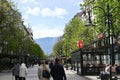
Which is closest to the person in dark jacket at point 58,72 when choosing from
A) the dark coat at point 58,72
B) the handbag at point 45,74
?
the dark coat at point 58,72

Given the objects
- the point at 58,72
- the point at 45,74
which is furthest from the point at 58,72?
the point at 45,74

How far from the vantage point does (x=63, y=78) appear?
17234mm

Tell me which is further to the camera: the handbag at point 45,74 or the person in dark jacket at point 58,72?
the handbag at point 45,74

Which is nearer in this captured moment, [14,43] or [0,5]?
[0,5]

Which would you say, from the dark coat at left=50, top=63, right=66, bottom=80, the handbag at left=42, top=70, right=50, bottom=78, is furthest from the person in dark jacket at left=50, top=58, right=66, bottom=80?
the handbag at left=42, top=70, right=50, bottom=78

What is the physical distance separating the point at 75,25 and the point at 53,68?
8218cm

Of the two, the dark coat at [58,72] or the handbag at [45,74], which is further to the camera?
the handbag at [45,74]

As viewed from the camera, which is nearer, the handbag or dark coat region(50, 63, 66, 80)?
dark coat region(50, 63, 66, 80)

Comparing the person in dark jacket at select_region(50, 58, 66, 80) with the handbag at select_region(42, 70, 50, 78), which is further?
the handbag at select_region(42, 70, 50, 78)

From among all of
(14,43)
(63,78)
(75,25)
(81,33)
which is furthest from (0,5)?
(63,78)

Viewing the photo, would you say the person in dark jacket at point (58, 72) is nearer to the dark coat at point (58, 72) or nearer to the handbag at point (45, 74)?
the dark coat at point (58, 72)

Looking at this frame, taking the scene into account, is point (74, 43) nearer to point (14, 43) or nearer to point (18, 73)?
point (14, 43)

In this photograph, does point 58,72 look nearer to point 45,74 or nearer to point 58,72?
point 58,72

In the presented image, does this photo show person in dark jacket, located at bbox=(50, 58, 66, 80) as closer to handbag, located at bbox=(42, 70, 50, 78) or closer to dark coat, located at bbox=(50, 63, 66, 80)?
dark coat, located at bbox=(50, 63, 66, 80)
